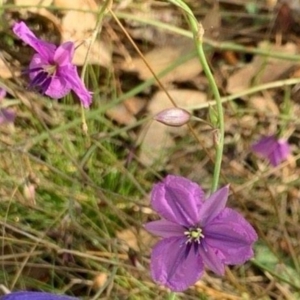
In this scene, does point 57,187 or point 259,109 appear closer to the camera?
point 57,187

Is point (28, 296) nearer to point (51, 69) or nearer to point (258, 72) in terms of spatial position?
point (51, 69)

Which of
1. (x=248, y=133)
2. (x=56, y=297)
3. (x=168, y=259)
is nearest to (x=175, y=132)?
(x=248, y=133)

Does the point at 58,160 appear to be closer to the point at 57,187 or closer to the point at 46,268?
the point at 57,187

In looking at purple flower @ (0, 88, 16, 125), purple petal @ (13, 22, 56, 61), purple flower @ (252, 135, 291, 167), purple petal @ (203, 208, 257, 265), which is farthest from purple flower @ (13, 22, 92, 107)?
purple flower @ (252, 135, 291, 167)

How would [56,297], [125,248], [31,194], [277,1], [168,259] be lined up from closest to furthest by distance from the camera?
[56,297] → [168,259] → [31,194] → [125,248] → [277,1]

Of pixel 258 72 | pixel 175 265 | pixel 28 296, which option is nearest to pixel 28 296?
pixel 28 296

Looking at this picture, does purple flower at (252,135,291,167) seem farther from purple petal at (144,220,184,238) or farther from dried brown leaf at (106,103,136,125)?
purple petal at (144,220,184,238)
